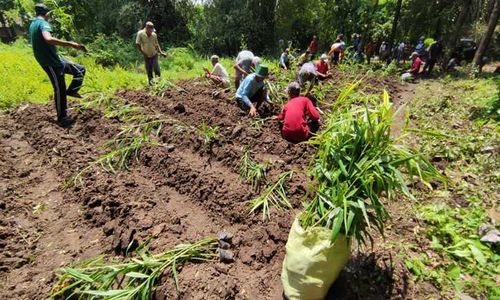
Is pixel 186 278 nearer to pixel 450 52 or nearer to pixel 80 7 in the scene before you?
pixel 450 52

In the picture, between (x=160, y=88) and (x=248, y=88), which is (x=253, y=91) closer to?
(x=248, y=88)

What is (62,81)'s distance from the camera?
5492 millimetres

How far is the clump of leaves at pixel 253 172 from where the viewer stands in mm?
4004

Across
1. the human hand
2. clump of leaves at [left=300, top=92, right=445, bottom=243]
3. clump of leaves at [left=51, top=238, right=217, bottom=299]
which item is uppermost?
clump of leaves at [left=300, top=92, right=445, bottom=243]

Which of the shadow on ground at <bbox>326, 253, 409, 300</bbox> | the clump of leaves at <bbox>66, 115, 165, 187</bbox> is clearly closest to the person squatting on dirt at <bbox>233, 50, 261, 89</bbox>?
the clump of leaves at <bbox>66, 115, 165, 187</bbox>

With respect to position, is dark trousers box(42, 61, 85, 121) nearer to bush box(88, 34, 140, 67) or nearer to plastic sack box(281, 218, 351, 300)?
plastic sack box(281, 218, 351, 300)

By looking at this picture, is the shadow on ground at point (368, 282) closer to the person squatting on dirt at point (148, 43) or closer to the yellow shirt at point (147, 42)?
the person squatting on dirt at point (148, 43)

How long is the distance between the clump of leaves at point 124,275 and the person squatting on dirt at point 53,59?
343cm

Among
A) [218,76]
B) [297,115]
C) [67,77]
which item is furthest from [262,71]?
[67,77]

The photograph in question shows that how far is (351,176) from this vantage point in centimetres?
248

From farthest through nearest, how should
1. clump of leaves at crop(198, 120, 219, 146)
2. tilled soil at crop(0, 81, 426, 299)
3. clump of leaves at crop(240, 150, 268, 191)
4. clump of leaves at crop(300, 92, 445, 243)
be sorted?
Answer: clump of leaves at crop(198, 120, 219, 146) → clump of leaves at crop(240, 150, 268, 191) → tilled soil at crop(0, 81, 426, 299) → clump of leaves at crop(300, 92, 445, 243)

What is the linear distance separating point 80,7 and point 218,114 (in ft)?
46.9

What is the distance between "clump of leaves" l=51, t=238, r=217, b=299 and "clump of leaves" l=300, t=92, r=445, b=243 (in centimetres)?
111

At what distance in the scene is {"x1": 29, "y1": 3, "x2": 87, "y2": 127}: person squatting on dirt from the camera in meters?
5.02
